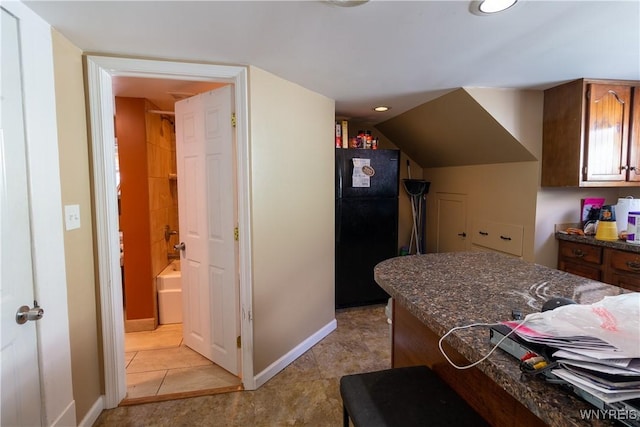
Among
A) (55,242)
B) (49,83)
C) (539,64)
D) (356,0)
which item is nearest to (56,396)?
(55,242)

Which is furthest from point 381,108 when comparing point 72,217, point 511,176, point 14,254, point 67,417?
point 67,417

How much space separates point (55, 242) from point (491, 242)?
3.35 m

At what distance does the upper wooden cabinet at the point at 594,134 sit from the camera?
2342 mm

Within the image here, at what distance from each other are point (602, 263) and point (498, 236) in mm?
769

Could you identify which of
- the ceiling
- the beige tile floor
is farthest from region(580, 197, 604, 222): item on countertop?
the beige tile floor

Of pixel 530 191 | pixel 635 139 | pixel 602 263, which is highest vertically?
pixel 635 139

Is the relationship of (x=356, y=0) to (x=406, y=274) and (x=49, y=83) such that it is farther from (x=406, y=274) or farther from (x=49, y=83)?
(x=49, y=83)

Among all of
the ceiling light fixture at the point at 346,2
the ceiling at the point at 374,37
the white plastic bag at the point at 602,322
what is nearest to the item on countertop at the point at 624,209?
the ceiling at the point at 374,37

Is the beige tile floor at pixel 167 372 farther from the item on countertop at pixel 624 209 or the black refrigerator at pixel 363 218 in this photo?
the item on countertop at pixel 624 209

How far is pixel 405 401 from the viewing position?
100 cm

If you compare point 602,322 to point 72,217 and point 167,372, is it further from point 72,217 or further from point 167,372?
point 167,372

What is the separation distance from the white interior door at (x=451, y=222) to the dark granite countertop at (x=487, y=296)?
74.4 inches

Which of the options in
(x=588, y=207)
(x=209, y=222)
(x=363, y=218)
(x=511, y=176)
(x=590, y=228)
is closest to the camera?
(x=209, y=222)

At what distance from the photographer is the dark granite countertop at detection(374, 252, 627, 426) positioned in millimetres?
625
